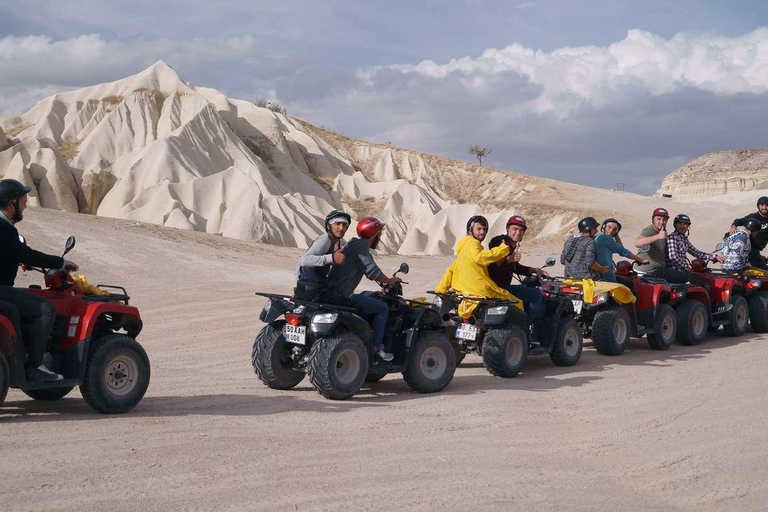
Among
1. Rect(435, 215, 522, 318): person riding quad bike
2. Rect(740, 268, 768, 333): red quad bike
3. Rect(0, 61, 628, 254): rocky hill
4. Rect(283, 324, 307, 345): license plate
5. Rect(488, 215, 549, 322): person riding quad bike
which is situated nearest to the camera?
Rect(283, 324, 307, 345): license plate

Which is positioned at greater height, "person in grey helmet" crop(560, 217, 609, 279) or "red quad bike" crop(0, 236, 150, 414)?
"person in grey helmet" crop(560, 217, 609, 279)

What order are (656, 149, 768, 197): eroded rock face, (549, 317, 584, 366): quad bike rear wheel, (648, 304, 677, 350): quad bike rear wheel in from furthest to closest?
(656, 149, 768, 197): eroded rock face < (648, 304, 677, 350): quad bike rear wheel < (549, 317, 584, 366): quad bike rear wheel

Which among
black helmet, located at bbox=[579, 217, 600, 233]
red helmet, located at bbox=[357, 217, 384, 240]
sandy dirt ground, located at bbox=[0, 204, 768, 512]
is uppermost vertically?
black helmet, located at bbox=[579, 217, 600, 233]

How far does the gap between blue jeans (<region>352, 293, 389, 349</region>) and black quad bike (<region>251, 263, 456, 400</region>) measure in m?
0.12

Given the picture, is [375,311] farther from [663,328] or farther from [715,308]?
[715,308]

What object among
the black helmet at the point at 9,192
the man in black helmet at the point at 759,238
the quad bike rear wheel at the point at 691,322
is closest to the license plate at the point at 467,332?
the black helmet at the point at 9,192

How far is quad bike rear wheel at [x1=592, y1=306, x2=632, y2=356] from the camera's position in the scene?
1245cm

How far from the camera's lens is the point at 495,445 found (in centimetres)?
703

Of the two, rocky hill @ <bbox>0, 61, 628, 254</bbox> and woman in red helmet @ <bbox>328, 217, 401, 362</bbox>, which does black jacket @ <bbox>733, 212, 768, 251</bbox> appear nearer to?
woman in red helmet @ <bbox>328, 217, 401, 362</bbox>

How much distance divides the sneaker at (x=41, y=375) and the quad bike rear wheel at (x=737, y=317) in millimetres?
11700

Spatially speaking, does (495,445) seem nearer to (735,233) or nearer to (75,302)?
(75,302)

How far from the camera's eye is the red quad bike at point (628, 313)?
40.5ft

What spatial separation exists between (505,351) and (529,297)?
1.06 meters

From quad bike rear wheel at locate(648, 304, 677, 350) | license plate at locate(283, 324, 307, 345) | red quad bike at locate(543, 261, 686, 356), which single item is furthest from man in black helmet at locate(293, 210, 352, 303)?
quad bike rear wheel at locate(648, 304, 677, 350)
